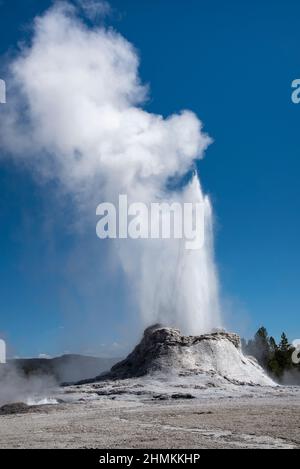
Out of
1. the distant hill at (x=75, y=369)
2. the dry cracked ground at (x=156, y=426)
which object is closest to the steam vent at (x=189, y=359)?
the dry cracked ground at (x=156, y=426)

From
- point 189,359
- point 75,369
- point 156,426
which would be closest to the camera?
point 156,426

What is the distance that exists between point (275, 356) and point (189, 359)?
47.8 metres

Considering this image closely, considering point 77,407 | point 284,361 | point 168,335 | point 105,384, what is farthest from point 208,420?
point 284,361

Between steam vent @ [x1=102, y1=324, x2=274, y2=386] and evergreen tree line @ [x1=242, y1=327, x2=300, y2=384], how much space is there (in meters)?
32.4

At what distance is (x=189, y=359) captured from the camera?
165ft

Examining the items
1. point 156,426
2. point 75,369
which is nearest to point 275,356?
point 75,369

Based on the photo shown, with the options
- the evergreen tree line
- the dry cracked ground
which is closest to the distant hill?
the evergreen tree line

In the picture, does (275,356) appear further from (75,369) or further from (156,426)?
(156,426)

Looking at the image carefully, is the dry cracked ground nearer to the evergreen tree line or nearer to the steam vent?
the steam vent

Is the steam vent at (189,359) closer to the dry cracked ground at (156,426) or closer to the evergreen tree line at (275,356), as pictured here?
the dry cracked ground at (156,426)

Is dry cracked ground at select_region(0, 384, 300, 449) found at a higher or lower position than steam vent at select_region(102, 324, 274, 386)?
lower

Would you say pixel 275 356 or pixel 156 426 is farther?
pixel 275 356

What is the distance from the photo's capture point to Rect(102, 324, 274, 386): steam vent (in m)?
48.6
